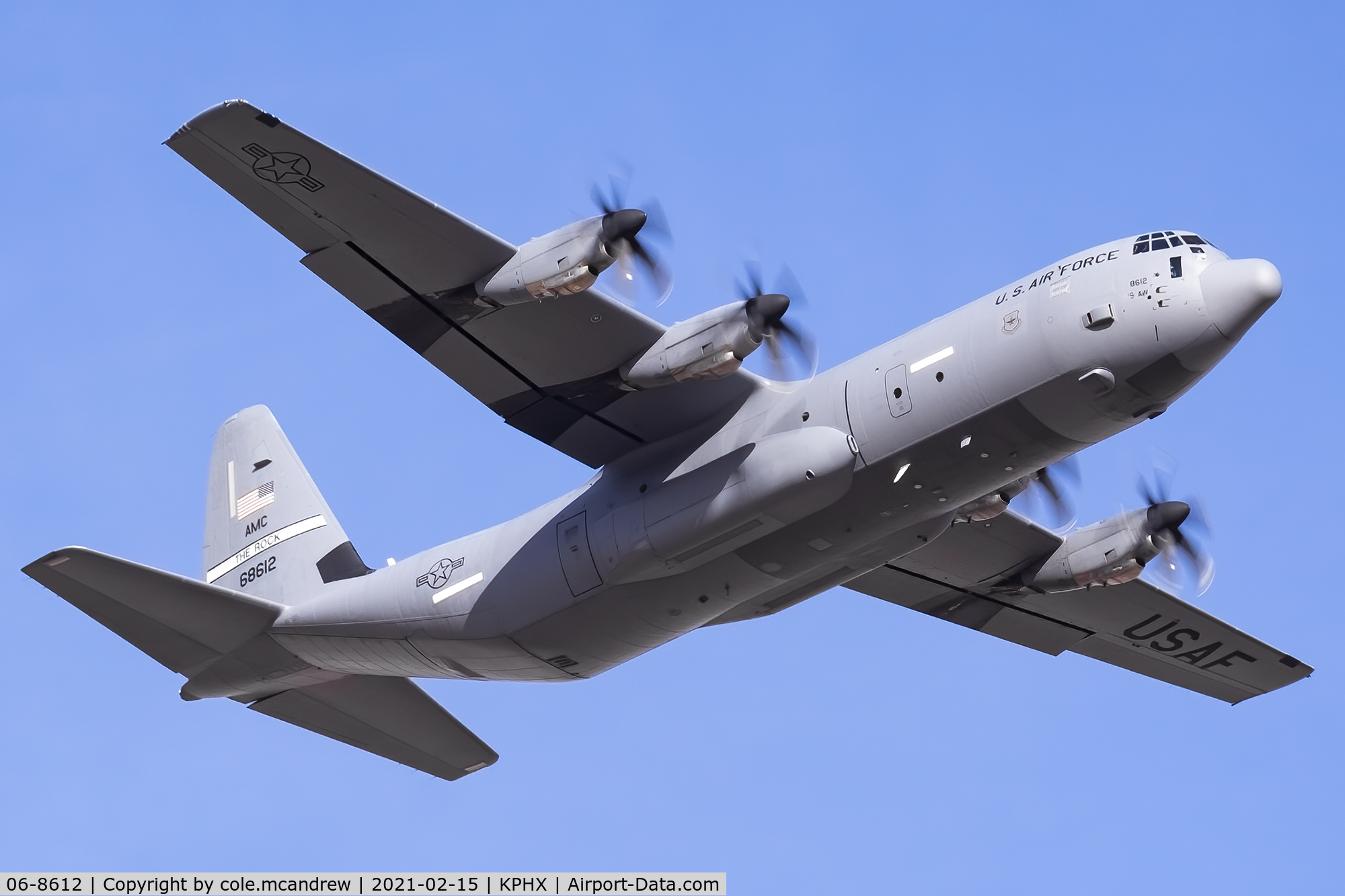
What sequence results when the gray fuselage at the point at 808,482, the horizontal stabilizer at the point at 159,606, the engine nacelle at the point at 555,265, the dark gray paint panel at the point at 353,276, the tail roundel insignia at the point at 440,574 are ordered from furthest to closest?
the tail roundel insignia at the point at 440,574
the horizontal stabilizer at the point at 159,606
the dark gray paint panel at the point at 353,276
the engine nacelle at the point at 555,265
the gray fuselage at the point at 808,482

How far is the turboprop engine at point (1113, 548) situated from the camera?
25266mm

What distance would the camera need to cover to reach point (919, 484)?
70.6 ft

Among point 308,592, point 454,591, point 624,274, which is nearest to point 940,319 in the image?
point 624,274

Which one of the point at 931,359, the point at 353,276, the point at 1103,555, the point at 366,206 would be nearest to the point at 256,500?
the point at 353,276

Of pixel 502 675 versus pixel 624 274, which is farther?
pixel 502 675

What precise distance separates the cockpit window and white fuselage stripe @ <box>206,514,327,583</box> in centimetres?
1402

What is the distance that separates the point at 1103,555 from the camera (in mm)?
25875

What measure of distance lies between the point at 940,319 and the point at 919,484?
2.20 meters

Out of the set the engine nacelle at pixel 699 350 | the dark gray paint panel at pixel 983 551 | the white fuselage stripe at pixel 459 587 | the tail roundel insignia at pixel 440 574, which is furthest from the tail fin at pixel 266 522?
the dark gray paint panel at pixel 983 551

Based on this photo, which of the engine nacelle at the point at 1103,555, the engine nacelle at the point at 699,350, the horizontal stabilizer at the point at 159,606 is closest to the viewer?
the engine nacelle at the point at 699,350

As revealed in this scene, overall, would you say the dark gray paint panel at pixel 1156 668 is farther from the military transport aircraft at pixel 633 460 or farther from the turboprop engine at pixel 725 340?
the turboprop engine at pixel 725 340

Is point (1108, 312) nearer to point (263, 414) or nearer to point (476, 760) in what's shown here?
point (476, 760)

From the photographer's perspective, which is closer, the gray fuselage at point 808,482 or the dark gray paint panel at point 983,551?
the gray fuselage at point 808,482
